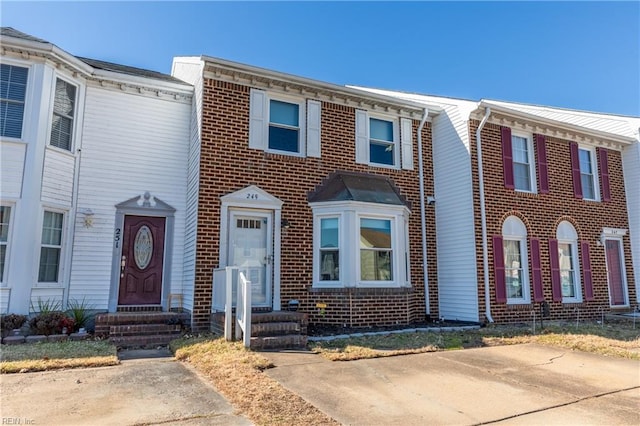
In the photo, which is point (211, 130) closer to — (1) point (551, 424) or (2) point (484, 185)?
(2) point (484, 185)

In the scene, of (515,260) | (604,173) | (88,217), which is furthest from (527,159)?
(88,217)

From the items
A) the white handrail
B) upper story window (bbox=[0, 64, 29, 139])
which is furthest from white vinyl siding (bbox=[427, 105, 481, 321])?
upper story window (bbox=[0, 64, 29, 139])

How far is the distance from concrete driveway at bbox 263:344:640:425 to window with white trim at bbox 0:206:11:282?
17.7ft

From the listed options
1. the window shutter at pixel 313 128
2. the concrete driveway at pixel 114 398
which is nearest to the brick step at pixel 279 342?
the concrete driveway at pixel 114 398

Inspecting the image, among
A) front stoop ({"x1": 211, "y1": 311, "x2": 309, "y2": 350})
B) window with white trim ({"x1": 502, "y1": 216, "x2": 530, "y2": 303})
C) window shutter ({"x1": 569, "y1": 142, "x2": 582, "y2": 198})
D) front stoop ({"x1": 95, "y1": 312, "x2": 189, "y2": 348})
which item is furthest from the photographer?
window shutter ({"x1": 569, "y1": 142, "x2": 582, "y2": 198})

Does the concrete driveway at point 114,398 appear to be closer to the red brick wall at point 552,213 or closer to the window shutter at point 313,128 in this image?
the window shutter at point 313,128

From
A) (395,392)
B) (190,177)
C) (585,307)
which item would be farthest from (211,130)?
(585,307)

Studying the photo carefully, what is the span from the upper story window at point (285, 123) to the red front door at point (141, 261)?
3097 millimetres

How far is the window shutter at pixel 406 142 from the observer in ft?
35.4

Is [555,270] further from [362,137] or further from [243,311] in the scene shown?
[243,311]

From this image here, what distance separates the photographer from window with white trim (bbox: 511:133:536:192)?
1134cm

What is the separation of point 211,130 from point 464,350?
6.53 meters

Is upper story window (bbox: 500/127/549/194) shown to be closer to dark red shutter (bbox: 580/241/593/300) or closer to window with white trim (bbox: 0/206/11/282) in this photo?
dark red shutter (bbox: 580/241/593/300)

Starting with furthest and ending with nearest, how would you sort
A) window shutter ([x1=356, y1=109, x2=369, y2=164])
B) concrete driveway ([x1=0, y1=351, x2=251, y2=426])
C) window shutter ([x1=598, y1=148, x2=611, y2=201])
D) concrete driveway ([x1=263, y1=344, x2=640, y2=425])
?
window shutter ([x1=598, y1=148, x2=611, y2=201]), window shutter ([x1=356, y1=109, x2=369, y2=164]), concrete driveway ([x1=263, y1=344, x2=640, y2=425]), concrete driveway ([x1=0, y1=351, x2=251, y2=426])
